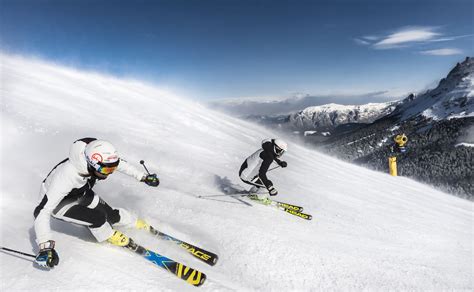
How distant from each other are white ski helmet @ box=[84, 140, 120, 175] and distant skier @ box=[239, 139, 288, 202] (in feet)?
17.2

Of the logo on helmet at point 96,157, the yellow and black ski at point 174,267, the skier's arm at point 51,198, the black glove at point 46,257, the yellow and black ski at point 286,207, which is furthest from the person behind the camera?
the yellow and black ski at point 286,207

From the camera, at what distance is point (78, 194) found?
18.8ft

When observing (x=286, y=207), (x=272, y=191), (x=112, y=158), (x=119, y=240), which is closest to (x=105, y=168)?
(x=112, y=158)

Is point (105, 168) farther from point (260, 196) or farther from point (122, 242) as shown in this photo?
point (260, 196)

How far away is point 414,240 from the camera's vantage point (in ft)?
30.7

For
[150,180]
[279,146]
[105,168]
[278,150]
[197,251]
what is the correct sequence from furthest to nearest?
[278,150], [279,146], [150,180], [197,251], [105,168]

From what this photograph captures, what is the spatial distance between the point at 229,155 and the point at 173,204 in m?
7.45

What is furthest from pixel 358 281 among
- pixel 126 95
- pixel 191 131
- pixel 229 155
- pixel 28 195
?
pixel 126 95

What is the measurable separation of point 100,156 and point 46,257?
1674 mm

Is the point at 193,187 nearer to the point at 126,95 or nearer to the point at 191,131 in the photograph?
the point at 191,131

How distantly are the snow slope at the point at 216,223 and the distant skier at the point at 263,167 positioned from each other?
882mm

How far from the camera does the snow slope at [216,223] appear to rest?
527 cm

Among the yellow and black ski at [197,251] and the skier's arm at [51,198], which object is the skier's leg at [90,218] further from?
the yellow and black ski at [197,251]

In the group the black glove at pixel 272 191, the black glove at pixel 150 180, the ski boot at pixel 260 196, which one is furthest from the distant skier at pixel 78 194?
the ski boot at pixel 260 196
